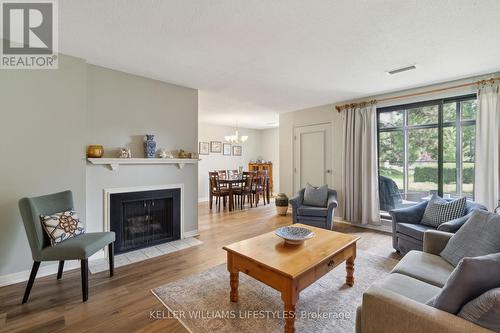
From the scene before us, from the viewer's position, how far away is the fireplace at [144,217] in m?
3.05

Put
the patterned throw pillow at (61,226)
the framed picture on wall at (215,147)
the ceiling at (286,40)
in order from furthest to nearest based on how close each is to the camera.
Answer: the framed picture on wall at (215,147)
the patterned throw pillow at (61,226)
the ceiling at (286,40)

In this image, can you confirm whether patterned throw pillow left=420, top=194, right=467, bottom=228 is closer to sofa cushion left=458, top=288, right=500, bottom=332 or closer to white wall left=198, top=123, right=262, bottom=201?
sofa cushion left=458, top=288, right=500, bottom=332

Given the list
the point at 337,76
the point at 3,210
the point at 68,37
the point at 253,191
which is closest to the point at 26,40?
the point at 68,37

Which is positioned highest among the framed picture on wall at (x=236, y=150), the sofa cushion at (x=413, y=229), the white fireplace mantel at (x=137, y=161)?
the framed picture on wall at (x=236, y=150)

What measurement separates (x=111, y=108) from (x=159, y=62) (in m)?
0.91

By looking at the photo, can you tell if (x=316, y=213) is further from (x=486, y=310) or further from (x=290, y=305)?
(x=486, y=310)

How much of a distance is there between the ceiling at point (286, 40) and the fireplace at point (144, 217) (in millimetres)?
1756

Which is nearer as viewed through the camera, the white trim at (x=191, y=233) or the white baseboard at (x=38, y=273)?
the white baseboard at (x=38, y=273)

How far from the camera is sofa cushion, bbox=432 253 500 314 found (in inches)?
39.8

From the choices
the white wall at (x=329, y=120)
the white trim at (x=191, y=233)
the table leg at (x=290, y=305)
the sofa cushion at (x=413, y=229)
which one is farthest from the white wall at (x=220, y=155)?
the table leg at (x=290, y=305)

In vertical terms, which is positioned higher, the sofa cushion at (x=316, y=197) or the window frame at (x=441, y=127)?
the window frame at (x=441, y=127)

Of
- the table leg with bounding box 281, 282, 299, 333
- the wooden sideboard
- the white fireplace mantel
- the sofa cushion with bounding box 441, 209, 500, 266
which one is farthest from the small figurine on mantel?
the wooden sideboard

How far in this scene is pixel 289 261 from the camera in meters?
1.73

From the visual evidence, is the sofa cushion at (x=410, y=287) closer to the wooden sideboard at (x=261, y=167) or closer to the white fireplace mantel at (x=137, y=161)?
the white fireplace mantel at (x=137, y=161)
